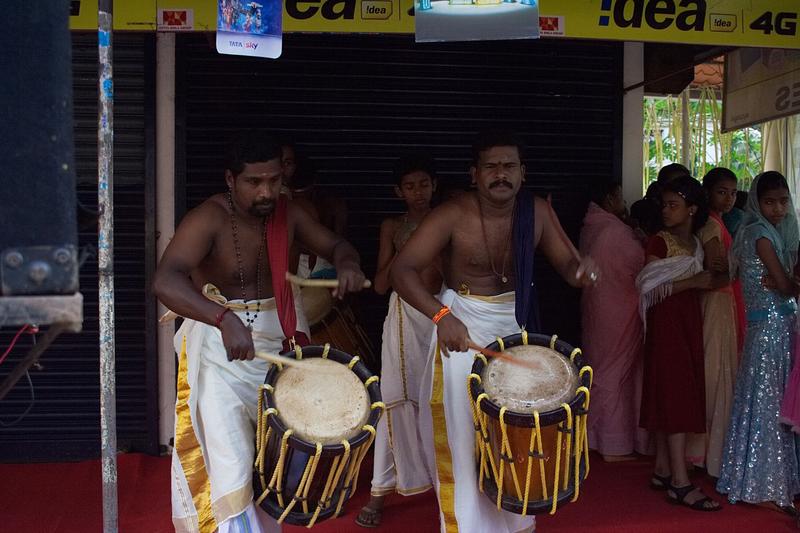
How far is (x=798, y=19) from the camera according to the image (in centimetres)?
462

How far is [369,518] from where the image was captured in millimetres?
4766

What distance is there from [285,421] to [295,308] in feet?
2.24

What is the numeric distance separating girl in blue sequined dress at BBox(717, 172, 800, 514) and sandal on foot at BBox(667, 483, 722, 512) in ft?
0.52

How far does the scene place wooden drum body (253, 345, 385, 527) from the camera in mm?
3311

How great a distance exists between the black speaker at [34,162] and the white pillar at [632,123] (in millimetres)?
4903

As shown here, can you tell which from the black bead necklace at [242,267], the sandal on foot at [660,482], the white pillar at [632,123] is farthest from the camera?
the white pillar at [632,123]

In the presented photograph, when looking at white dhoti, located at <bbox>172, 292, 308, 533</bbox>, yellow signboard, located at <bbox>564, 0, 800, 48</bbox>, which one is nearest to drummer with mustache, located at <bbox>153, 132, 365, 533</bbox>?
white dhoti, located at <bbox>172, 292, 308, 533</bbox>

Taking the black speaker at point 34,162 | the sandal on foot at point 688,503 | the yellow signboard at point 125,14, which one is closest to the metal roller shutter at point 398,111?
the yellow signboard at point 125,14

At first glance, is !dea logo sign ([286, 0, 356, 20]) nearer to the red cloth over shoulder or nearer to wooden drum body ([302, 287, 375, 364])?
the red cloth over shoulder

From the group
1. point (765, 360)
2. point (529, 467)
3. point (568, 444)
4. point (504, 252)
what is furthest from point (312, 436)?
point (765, 360)

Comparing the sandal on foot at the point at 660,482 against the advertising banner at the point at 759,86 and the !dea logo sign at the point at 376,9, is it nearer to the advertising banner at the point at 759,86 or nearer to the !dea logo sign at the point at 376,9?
the advertising banner at the point at 759,86

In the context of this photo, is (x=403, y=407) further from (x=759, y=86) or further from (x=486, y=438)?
(x=759, y=86)

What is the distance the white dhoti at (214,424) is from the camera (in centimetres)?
356

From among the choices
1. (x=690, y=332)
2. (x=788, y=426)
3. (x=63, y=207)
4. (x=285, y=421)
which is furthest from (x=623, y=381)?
(x=63, y=207)
